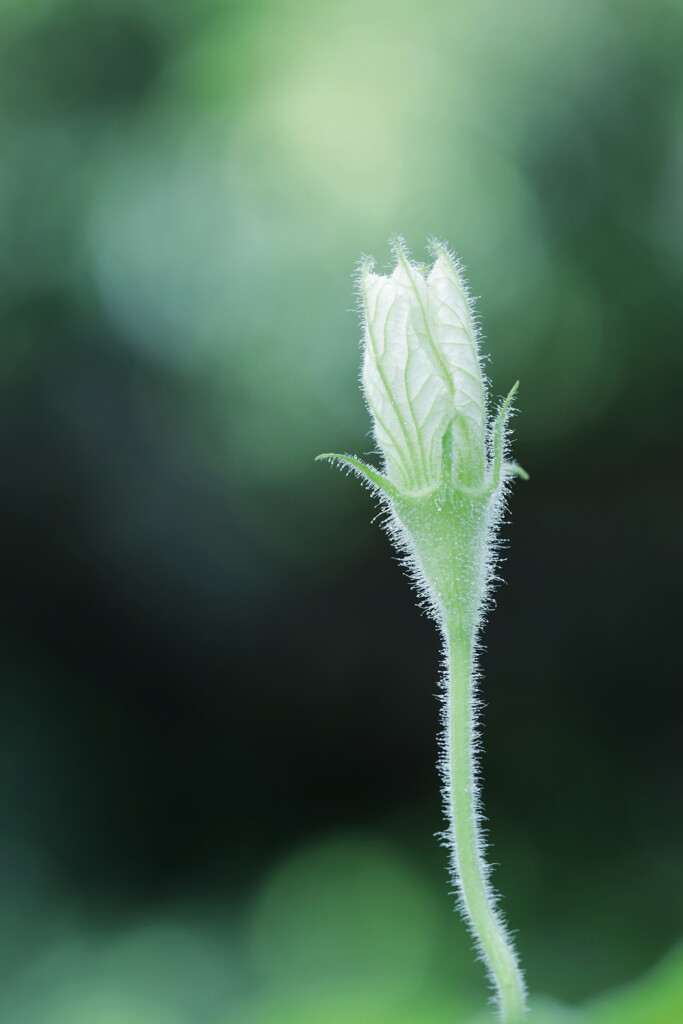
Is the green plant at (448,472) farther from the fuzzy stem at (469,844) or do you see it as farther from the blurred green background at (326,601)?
the blurred green background at (326,601)

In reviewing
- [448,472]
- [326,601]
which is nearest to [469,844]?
[448,472]

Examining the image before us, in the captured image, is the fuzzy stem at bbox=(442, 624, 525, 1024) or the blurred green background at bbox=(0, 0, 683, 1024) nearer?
the fuzzy stem at bbox=(442, 624, 525, 1024)

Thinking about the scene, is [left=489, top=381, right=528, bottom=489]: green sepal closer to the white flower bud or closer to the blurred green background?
the white flower bud

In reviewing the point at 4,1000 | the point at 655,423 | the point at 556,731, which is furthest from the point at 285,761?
the point at 655,423

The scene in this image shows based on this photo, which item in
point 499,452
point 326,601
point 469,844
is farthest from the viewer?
point 326,601

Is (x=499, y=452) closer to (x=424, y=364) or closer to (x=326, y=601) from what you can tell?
(x=424, y=364)

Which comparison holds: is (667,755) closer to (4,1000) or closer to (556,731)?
(556,731)

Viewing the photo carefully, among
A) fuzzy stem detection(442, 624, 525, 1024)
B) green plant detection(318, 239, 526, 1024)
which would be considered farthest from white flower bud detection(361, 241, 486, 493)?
fuzzy stem detection(442, 624, 525, 1024)
